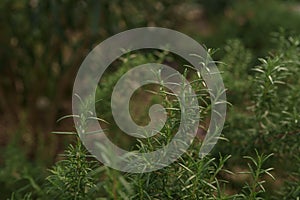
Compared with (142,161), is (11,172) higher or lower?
lower

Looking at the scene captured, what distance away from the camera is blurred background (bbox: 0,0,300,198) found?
1.55 meters

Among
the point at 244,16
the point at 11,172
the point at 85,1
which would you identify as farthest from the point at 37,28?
the point at 244,16

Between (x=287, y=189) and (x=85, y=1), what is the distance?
2.75 ft

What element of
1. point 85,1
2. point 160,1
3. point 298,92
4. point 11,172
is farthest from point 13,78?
point 298,92

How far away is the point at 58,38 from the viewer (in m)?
1.64

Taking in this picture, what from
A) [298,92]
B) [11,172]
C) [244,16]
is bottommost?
[244,16]

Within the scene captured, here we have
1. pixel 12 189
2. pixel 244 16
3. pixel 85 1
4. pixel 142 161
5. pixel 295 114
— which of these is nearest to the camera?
pixel 142 161

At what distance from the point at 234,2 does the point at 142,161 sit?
1471 mm

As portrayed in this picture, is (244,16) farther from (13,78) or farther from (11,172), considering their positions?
(11,172)

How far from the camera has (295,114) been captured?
35.6 inches

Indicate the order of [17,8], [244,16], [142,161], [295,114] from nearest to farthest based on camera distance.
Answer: [142,161] < [295,114] < [17,8] < [244,16]

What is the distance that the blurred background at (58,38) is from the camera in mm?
1553

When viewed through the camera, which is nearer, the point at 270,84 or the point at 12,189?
the point at 270,84

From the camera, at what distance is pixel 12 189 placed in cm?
106
